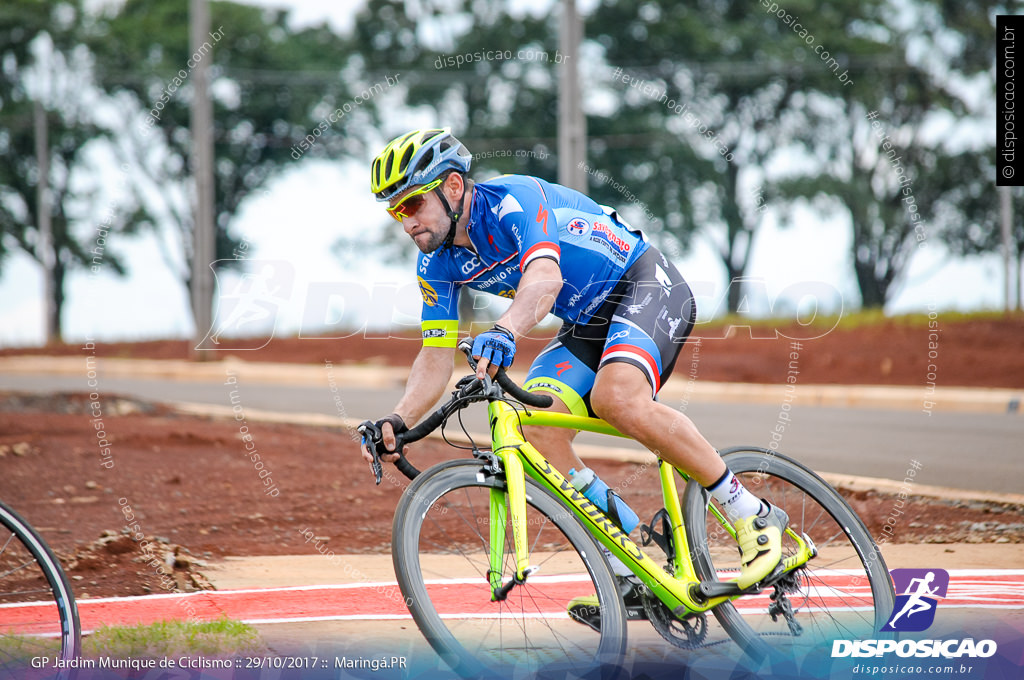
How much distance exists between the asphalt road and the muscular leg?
4.13 metres

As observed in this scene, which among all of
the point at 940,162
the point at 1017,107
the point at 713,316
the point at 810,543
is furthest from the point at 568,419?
the point at 940,162

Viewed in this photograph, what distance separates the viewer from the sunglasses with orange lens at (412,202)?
3775 millimetres

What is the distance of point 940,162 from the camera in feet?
103

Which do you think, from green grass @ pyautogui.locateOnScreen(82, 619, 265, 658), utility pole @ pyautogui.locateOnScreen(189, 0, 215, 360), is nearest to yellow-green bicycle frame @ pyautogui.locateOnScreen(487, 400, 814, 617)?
green grass @ pyautogui.locateOnScreen(82, 619, 265, 658)

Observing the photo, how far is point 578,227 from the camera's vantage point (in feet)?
13.5

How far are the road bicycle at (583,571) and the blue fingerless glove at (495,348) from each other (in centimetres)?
6

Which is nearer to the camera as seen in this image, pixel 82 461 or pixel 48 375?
pixel 82 461

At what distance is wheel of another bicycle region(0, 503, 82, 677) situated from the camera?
3191 millimetres

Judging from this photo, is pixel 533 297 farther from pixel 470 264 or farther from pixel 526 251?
pixel 470 264

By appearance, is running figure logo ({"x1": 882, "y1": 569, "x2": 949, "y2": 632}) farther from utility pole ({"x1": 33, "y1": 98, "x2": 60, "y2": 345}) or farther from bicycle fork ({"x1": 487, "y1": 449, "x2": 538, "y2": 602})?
utility pole ({"x1": 33, "y1": 98, "x2": 60, "y2": 345})

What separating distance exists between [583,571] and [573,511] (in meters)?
0.24

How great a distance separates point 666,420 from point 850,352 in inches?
475

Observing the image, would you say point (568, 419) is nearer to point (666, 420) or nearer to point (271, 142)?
point (666, 420)

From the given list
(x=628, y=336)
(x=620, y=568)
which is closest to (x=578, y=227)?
(x=628, y=336)
